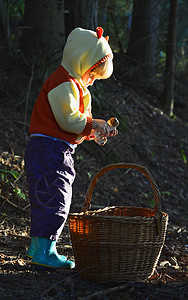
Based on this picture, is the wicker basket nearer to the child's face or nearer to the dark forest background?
the dark forest background

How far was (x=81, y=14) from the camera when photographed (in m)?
6.55

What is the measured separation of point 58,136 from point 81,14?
13.2 feet

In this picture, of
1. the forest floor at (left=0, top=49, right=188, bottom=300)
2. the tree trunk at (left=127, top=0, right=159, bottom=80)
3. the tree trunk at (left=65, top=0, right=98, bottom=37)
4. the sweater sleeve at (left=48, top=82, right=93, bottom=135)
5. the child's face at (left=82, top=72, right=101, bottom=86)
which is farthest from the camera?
the tree trunk at (left=127, top=0, right=159, bottom=80)

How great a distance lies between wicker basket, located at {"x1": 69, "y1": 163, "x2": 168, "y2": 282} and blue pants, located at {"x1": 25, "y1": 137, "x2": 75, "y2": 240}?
0.15 m

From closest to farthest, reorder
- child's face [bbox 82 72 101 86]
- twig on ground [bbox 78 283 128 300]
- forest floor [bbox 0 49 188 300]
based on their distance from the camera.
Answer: twig on ground [bbox 78 283 128 300]
forest floor [bbox 0 49 188 300]
child's face [bbox 82 72 101 86]

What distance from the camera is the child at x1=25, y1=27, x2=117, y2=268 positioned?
9.82ft

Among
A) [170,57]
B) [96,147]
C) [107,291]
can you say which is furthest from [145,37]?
[107,291]

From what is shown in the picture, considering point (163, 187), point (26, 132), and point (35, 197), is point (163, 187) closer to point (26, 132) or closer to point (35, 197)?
point (26, 132)

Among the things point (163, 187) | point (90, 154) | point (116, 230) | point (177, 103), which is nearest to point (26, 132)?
point (90, 154)

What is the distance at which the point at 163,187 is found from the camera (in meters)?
6.67

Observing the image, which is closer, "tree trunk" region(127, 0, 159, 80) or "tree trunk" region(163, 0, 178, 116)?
"tree trunk" region(163, 0, 178, 116)

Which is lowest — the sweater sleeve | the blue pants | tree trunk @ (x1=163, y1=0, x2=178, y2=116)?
tree trunk @ (x1=163, y1=0, x2=178, y2=116)

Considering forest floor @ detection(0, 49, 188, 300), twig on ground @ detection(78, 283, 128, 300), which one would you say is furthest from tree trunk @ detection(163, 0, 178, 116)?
twig on ground @ detection(78, 283, 128, 300)

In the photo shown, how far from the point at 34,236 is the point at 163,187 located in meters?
3.96
